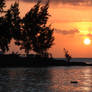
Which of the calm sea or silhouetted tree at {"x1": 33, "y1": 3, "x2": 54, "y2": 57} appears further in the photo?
silhouetted tree at {"x1": 33, "y1": 3, "x2": 54, "y2": 57}

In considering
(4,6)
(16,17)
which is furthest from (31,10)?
(4,6)

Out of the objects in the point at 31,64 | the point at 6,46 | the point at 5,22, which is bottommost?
the point at 31,64

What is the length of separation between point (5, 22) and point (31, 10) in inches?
585

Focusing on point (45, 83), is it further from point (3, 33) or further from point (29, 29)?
point (29, 29)

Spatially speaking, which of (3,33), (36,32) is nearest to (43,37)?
(36,32)

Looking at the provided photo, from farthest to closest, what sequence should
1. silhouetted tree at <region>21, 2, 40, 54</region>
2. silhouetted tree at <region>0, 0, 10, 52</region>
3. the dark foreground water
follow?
silhouetted tree at <region>21, 2, 40, 54</region> → silhouetted tree at <region>0, 0, 10, 52</region> → the dark foreground water

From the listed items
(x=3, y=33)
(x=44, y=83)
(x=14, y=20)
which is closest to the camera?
(x=44, y=83)

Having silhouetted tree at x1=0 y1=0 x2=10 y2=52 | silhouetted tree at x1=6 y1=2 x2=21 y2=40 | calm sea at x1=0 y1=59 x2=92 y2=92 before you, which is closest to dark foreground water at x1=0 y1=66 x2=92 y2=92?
calm sea at x1=0 y1=59 x2=92 y2=92

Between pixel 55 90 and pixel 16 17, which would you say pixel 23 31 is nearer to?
pixel 16 17

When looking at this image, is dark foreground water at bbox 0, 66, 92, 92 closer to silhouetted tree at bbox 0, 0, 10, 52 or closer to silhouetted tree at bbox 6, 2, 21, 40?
silhouetted tree at bbox 0, 0, 10, 52

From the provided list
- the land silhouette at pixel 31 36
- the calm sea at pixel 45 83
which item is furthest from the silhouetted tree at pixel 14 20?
the calm sea at pixel 45 83

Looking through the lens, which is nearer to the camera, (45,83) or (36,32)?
(45,83)

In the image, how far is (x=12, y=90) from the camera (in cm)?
2564

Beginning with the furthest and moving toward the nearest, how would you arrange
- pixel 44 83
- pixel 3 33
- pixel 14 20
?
pixel 14 20, pixel 3 33, pixel 44 83
